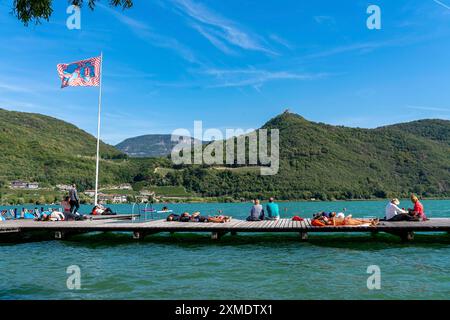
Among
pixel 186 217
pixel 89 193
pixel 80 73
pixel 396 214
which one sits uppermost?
pixel 80 73

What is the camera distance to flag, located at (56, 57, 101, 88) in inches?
1156

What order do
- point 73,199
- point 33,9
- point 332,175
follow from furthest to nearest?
point 332,175 → point 73,199 → point 33,9

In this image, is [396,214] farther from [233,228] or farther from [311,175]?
[311,175]

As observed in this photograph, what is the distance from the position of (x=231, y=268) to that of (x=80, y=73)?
2140 centimetres

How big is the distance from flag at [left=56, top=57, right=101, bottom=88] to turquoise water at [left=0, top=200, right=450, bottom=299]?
40.8ft

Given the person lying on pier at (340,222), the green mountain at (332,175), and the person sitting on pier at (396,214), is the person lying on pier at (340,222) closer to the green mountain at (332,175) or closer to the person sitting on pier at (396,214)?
the person sitting on pier at (396,214)

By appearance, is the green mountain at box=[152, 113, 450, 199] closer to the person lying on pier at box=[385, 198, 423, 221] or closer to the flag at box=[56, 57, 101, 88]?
the flag at box=[56, 57, 101, 88]

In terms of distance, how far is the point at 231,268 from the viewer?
15.0 meters

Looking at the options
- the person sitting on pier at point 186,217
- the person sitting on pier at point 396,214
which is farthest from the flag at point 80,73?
the person sitting on pier at point 396,214

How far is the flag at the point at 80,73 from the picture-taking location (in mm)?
29375

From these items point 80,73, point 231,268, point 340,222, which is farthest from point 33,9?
point 80,73

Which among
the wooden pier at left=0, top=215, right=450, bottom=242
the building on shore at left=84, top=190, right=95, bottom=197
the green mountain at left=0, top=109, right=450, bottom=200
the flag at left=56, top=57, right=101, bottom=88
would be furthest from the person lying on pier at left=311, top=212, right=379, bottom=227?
the building on shore at left=84, top=190, right=95, bottom=197

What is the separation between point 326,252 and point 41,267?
11.8 metres
